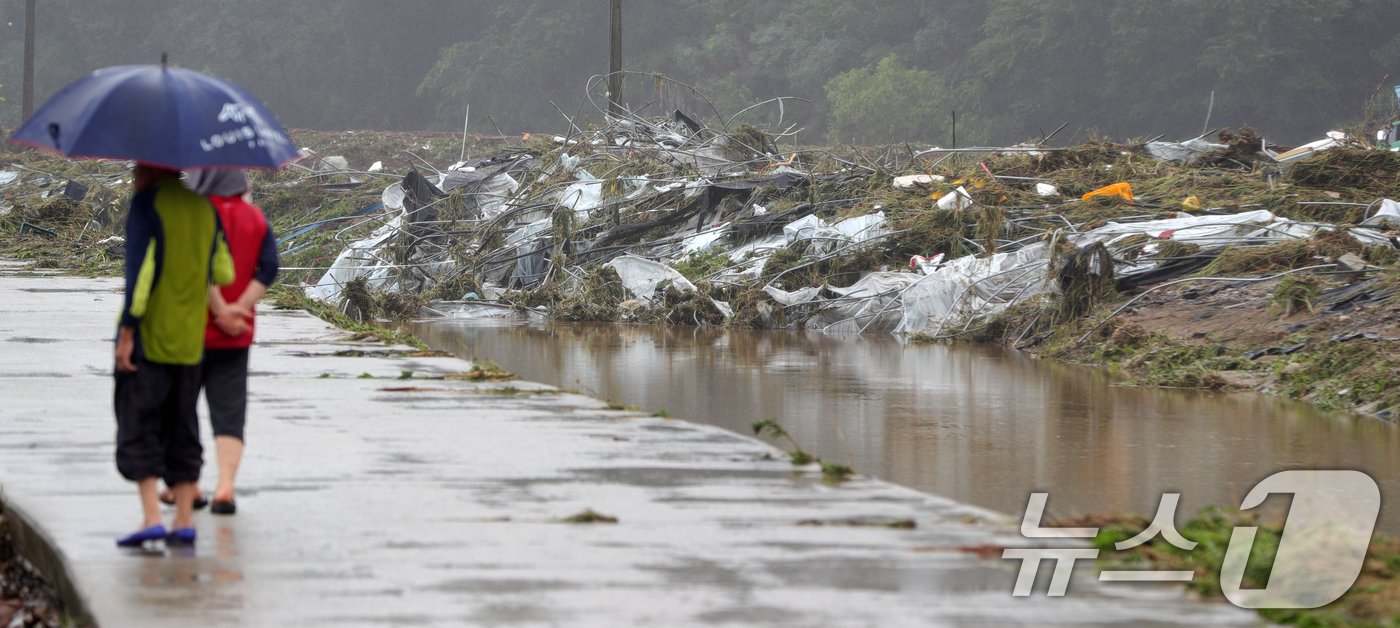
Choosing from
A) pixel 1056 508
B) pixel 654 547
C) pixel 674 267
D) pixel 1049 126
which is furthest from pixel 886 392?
pixel 1049 126

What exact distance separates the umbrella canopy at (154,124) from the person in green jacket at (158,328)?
6.3 inches

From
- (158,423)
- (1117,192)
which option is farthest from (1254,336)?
(158,423)

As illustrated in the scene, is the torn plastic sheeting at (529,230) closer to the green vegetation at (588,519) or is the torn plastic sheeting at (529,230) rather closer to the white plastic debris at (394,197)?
the white plastic debris at (394,197)

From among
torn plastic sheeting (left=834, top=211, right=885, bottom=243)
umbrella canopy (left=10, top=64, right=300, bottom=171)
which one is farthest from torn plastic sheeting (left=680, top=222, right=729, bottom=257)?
umbrella canopy (left=10, top=64, right=300, bottom=171)

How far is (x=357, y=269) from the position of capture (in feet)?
68.3

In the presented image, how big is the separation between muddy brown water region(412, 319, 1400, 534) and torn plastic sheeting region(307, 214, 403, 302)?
4624 millimetres

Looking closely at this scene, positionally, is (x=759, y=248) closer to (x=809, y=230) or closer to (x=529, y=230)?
(x=809, y=230)

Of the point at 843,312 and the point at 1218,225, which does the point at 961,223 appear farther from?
the point at 1218,225

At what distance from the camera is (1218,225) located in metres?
16.3

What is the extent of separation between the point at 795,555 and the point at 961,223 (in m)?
13.7

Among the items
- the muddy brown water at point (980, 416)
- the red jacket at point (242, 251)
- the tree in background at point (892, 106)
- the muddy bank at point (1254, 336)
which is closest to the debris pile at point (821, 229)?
the muddy bank at point (1254, 336)

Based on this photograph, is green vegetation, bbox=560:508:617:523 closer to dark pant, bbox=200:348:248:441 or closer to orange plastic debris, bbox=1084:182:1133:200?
dark pant, bbox=200:348:248:441

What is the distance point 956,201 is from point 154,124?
14461 mm

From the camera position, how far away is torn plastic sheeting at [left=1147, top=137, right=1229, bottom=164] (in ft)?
69.2
